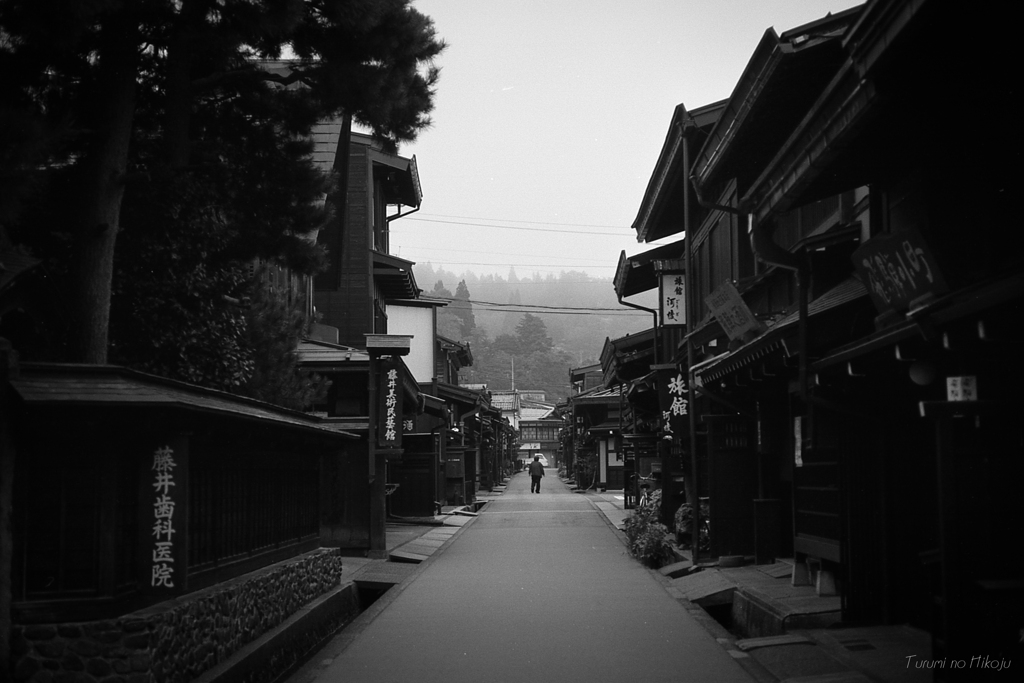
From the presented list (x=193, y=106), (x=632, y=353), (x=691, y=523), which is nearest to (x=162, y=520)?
(x=193, y=106)

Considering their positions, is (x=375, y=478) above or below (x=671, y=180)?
below

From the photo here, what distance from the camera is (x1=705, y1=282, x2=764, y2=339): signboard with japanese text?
14.1 metres

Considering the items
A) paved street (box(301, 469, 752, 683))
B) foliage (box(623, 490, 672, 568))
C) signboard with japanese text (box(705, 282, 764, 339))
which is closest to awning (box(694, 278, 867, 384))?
signboard with japanese text (box(705, 282, 764, 339))

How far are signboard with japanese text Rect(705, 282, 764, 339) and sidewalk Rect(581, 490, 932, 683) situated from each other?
3490 millimetres

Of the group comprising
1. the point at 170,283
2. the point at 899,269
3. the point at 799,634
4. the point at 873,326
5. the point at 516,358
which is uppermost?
the point at 516,358

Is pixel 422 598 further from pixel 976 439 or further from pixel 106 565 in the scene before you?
pixel 976 439

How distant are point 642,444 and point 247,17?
29117 mm

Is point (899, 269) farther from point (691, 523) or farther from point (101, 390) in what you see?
point (691, 523)

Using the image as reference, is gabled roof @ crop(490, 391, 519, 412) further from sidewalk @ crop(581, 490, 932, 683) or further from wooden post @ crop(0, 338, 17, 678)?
wooden post @ crop(0, 338, 17, 678)

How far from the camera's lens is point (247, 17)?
1205cm

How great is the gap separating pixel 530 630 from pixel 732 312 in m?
4.93

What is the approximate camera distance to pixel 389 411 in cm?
2214

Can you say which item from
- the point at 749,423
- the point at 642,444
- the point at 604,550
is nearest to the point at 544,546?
the point at 604,550

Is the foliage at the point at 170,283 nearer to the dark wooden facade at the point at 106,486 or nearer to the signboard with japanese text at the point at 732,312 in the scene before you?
the dark wooden facade at the point at 106,486
